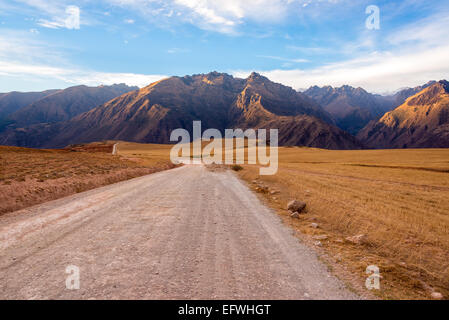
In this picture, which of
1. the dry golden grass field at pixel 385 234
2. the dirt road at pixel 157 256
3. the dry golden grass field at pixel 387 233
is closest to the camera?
the dirt road at pixel 157 256

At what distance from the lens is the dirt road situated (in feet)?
15.8

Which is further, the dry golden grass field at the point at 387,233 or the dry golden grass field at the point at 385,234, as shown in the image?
the dry golden grass field at the point at 387,233

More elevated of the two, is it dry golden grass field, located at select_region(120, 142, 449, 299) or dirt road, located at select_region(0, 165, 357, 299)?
dirt road, located at select_region(0, 165, 357, 299)

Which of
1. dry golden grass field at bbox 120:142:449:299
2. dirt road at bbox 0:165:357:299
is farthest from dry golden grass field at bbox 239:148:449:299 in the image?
dirt road at bbox 0:165:357:299

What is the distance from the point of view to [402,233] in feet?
29.5

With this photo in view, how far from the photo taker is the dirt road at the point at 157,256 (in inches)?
189

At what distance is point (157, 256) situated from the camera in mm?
6293

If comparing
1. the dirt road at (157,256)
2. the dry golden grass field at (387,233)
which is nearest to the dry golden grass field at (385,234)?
the dry golden grass field at (387,233)

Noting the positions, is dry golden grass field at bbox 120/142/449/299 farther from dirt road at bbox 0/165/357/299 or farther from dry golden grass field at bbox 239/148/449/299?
dirt road at bbox 0/165/357/299

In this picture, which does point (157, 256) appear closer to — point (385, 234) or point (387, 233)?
point (385, 234)

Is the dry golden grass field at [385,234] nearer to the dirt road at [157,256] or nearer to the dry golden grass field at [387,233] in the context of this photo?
the dry golden grass field at [387,233]

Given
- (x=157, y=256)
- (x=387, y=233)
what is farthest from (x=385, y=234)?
(x=157, y=256)
